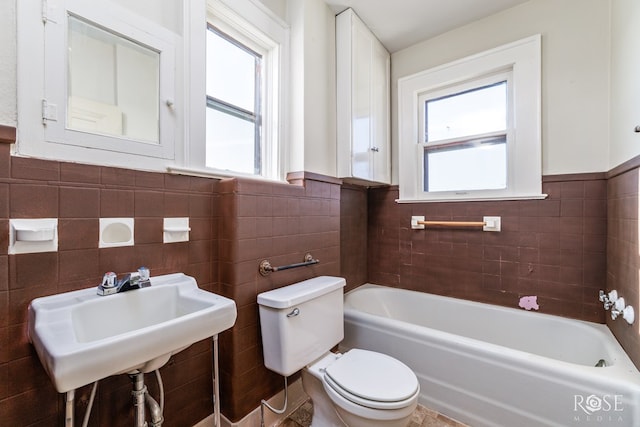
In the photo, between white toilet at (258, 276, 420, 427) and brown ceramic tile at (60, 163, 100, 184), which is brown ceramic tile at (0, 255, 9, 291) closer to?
brown ceramic tile at (60, 163, 100, 184)

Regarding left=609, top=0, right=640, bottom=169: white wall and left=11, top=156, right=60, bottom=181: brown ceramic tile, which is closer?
left=11, top=156, right=60, bottom=181: brown ceramic tile

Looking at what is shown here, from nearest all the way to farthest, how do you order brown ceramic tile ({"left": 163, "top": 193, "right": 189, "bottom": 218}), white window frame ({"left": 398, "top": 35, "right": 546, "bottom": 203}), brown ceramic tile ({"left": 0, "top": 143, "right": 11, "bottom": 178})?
brown ceramic tile ({"left": 0, "top": 143, "right": 11, "bottom": 178}) < brown ceramic tile ({"left": 163, "top": 193, "right": 189, "bottom": 218}) < white window frame ({"left": 398, "top": 35, "right": 546, "bottom": 203})

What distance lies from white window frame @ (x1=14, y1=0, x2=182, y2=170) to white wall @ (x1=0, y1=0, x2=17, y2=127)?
14mm

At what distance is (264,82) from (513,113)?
5.88 ft

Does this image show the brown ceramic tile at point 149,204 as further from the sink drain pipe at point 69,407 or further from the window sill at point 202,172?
the sink drain pipe at point 69,407

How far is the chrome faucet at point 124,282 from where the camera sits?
3.18 feet

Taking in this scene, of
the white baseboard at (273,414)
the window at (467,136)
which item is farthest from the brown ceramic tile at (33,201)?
the window at (467,136)

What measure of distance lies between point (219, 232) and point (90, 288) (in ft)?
1.77

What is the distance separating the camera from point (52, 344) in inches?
26.2

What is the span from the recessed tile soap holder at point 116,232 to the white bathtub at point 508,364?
1402 mm

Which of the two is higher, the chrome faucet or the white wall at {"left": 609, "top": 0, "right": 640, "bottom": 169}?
the white wall at {"left": 609, "top": 0, "right": 640, "bottom": 169}

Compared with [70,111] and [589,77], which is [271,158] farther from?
[589,77]

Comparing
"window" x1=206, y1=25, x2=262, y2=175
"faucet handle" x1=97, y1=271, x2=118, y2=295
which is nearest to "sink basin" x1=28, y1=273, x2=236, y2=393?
"faucet handle" x1=97, y1=271, x2=118, y2=295

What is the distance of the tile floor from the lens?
4.86 ft
